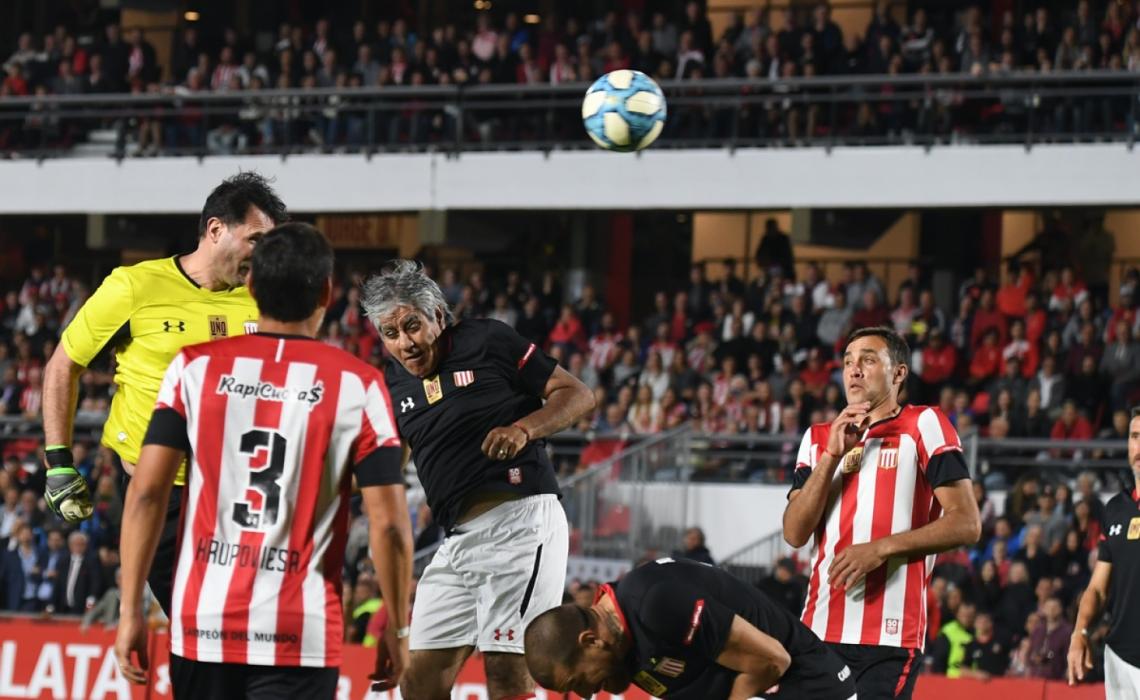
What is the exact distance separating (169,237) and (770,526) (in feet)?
39.2

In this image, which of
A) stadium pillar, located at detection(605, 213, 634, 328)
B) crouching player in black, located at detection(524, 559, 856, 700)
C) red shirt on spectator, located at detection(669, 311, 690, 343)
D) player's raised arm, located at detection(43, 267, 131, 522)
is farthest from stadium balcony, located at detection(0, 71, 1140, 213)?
player's raised arm, located at detection(43, 267, 131, 522)

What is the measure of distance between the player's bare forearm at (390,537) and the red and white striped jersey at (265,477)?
5 cm

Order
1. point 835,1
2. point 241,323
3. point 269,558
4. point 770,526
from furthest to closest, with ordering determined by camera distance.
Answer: point 835,1 < point 770,526 < point 241,323 < point 269,558

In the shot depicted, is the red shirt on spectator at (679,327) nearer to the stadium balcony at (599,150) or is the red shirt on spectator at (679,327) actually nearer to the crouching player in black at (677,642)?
the stadium balcony at (599,150)

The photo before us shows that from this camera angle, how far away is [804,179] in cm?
2070

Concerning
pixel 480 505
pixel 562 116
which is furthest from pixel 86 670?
pixel 562 116

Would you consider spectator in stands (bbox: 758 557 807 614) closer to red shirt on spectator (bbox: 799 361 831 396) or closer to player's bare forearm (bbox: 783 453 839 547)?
red shirt on spectator (bbox: 799 361 831 396)

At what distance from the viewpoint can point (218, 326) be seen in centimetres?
666

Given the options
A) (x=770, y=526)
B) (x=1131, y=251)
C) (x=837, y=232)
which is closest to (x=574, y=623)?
(x=770, y=526)

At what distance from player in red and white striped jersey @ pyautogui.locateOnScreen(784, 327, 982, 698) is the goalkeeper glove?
9.01ft

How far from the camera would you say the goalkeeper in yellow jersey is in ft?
21.1

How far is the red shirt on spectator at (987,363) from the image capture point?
59.8 ft

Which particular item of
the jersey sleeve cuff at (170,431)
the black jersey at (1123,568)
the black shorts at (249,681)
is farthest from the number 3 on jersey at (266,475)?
the black jersey at (1123,568)

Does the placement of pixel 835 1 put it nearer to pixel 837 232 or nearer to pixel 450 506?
pixel 837 232
